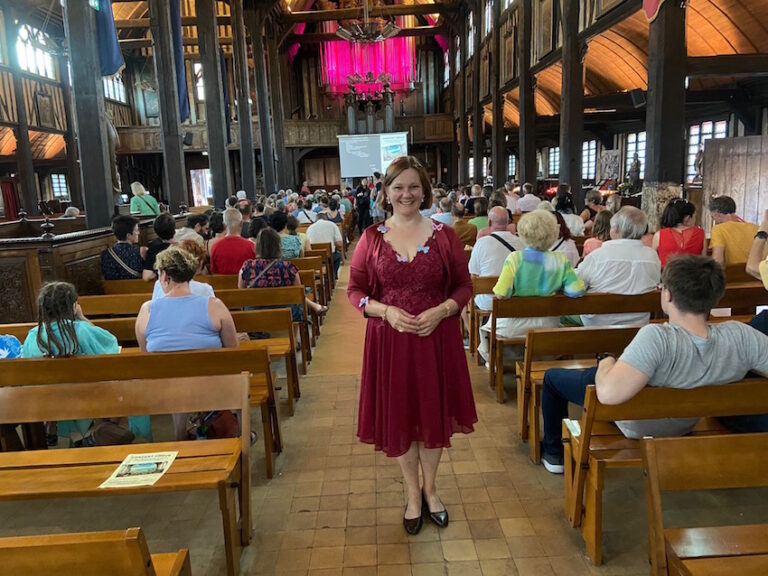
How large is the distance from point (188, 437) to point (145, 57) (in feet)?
84.0

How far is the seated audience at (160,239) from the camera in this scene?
518cm

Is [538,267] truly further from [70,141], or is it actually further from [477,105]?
[70,141]

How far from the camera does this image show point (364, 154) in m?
20.5

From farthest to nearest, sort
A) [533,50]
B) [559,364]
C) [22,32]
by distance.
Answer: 1. [22,32]
2. [533,50]
3. [559,364]

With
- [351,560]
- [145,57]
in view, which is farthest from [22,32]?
[351,560]

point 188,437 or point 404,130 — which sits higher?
point 404,130

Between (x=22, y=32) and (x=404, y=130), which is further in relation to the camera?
(x=404, y=130)

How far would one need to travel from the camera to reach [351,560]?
243cm

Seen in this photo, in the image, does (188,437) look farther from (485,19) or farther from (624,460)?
(485,19)

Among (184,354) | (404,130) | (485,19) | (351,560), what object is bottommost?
(351,560)

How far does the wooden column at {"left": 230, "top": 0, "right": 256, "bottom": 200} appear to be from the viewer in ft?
50.3

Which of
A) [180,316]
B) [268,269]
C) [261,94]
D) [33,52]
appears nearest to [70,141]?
[33,52]

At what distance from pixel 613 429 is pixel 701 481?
0.76 m

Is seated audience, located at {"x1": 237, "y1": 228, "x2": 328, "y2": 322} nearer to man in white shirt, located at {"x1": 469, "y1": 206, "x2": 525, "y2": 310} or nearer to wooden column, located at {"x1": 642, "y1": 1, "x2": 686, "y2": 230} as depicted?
man in white shirt, located at {"x1": 469, "y1": 206, "x2": 525, "y2": 310}
